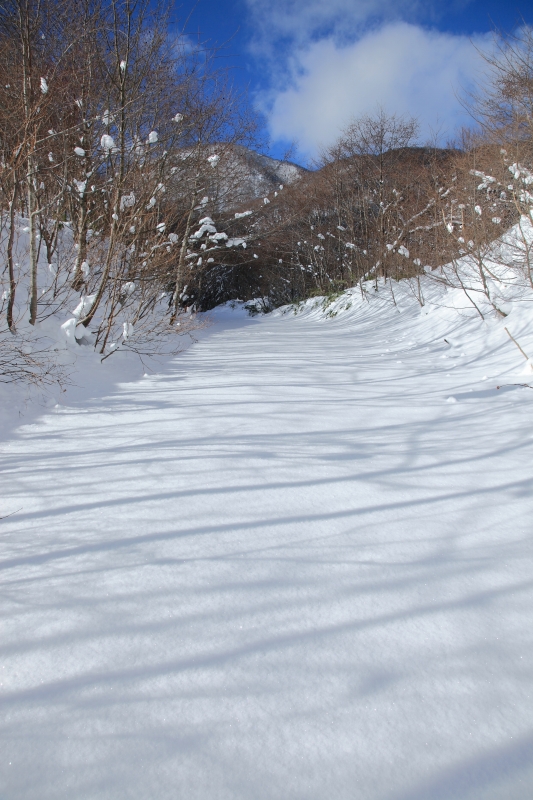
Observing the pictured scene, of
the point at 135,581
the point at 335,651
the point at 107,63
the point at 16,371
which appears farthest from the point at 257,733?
the point at 107,63

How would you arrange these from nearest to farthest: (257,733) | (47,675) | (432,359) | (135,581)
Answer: (257,733) < (47,675) < (135,581) < (432,359)

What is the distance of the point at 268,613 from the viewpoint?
1.25 m

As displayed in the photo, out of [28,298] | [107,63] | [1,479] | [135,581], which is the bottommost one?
[135,581]

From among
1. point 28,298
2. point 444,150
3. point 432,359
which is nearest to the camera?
point 28,298

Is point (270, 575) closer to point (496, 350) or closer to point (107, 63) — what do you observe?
point (496, 350)

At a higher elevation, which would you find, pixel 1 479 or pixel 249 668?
pixel 1 479

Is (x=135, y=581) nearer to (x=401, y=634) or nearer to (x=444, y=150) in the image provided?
(x=401, y=634)

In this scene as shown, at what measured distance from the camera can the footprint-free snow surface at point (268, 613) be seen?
866 millimetres

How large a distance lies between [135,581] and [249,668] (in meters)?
0.52

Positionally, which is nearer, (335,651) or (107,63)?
(335,651)

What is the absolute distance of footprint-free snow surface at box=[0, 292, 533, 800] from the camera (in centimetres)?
87

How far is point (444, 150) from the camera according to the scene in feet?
44.9

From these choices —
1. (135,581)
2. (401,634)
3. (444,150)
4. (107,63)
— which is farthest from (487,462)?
(444,150)

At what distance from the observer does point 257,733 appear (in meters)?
0.92
